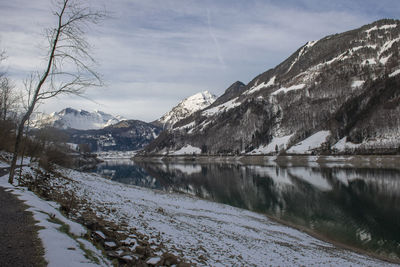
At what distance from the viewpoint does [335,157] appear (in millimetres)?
178625

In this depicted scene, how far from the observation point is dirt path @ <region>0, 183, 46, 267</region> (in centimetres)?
723

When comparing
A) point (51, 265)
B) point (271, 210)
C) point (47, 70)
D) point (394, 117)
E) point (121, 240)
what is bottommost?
point (271, 210)

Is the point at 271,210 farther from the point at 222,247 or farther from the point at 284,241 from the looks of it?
the point at 222,247

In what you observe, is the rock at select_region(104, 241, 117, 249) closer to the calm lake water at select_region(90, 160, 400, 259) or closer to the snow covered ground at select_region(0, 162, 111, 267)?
the snow covered ground at select_region(0, 162, 111, 267)

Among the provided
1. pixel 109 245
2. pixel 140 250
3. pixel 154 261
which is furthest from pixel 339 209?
pixel 109 245

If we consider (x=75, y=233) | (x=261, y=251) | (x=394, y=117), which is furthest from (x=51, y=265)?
(x=394, y=117)

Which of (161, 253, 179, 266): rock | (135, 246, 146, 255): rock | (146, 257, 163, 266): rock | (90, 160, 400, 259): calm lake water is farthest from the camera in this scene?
(90, 160, 400, 259): calm lake water

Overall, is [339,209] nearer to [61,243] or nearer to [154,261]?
[154,261]

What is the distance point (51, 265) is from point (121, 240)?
490cm

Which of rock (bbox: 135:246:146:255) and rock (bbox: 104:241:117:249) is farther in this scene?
rock (bbox: 135:246:146:255)

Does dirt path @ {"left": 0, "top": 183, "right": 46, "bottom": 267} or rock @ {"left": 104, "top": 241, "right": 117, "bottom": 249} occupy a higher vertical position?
dirt path @ {"left": 0, "top": 183, "right": 46, "bottom": 267}

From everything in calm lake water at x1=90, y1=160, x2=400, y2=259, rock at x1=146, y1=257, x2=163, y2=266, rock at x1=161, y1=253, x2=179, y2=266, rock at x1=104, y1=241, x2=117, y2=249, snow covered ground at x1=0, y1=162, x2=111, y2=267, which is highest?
snow covered ground at x1=0, y1=162, x2=111, y2=267

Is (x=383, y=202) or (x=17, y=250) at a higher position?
(x=17, y=250)

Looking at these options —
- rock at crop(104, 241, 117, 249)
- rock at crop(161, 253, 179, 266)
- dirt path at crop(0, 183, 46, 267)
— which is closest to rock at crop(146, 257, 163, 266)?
rock at crop(161, 253, 179, 266)
